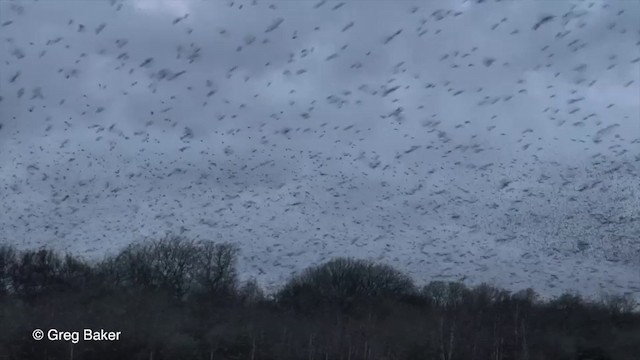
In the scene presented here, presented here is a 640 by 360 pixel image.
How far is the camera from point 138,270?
183 ft

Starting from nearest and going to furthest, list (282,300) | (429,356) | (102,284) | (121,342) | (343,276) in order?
1. (121,342)
2. (429,356)
3. (102,284)
4. (282,300)
5. (343,276)

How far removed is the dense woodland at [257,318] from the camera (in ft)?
113

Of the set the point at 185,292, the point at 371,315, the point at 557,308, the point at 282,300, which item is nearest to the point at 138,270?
the point at 185,292

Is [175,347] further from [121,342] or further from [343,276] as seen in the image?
[343,276]

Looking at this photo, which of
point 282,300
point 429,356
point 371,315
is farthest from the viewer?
point 282,300

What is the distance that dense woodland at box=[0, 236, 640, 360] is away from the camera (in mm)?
34406

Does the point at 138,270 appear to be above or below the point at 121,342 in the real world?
above

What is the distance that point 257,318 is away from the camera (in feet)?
134

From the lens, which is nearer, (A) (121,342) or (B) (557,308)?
(A) (121,342)

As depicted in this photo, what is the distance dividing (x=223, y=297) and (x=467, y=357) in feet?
46.5

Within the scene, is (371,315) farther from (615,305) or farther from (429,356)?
(615,305)

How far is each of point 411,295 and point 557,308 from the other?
1498 centimetres

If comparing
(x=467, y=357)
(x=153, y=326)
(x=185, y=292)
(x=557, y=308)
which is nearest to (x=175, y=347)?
(x=153, y=326)

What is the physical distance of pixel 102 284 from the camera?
44750mm
